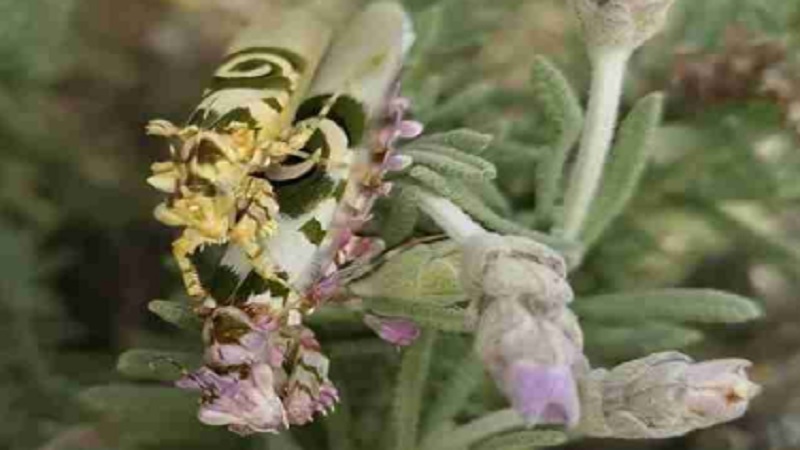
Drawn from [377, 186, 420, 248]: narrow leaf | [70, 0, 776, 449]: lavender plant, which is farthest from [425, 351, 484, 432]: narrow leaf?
[377, 186, 420, 248]: narrow leaf

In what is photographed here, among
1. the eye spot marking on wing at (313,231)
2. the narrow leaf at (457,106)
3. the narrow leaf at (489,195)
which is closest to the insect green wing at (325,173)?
the eye spot marking on wing at (313,231)

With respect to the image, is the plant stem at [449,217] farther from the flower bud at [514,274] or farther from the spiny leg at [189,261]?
the spiny leg at [189,261]

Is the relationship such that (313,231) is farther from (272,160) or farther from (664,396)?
(664,396)

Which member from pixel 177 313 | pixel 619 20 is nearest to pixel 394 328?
pixel 177 313

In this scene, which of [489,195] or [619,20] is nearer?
[619,20]

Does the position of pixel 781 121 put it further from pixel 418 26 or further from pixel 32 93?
pixel 32 93

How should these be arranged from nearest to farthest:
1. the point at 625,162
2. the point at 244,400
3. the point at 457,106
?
the point at 244,400, the point at 625,162, the point at 457,106

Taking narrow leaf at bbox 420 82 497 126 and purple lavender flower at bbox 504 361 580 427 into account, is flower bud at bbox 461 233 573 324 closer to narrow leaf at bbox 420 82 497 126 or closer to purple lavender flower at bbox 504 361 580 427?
purple lavender flower at bbox 504 361 580 427
